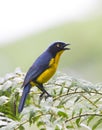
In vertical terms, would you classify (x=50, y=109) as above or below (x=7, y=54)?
below

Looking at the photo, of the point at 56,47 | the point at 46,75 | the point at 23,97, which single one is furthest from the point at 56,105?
the point at 56,47

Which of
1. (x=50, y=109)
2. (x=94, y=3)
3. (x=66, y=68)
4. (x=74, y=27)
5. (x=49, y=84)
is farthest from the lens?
(x=94, y=3)

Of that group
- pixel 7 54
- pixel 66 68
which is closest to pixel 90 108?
pixel 66 68

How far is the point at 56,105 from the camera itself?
2.89m

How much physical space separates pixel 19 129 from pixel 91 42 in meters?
11.1

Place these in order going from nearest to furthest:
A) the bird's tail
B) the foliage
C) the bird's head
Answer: the foliage
the bird's tail
the bird's head

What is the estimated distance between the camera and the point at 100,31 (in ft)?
44.5

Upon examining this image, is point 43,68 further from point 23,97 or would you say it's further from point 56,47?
point 23,97

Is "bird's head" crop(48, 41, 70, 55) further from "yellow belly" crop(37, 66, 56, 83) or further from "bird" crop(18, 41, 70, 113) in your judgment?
"yellow belly" crop(37, 66, 56, 83)

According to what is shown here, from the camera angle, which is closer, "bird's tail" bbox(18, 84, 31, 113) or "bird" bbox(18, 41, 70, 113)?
"bird's tail" bbox(18, 84, 31, 113)

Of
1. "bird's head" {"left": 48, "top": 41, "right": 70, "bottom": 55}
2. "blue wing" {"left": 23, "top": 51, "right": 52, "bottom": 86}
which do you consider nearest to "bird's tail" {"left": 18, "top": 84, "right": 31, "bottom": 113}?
"blue wing" {"left": 23, "top": 51, "right": 52, "bottom": 86}

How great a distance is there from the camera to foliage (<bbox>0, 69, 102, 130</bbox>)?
2.67 metres

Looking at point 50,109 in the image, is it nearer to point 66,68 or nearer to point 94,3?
point 66,68

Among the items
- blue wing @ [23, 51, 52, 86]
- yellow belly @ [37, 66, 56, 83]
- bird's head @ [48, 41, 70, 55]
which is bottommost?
yellow belly @ [37, 66, 56, 83]
